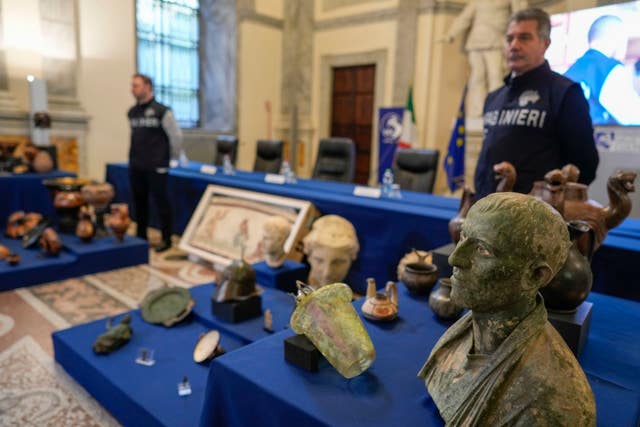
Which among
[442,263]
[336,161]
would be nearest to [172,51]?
[336,161]

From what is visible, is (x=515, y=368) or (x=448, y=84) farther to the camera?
(x=448, y=84)

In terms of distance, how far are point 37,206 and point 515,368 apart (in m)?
4.65

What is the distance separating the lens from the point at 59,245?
130 inches

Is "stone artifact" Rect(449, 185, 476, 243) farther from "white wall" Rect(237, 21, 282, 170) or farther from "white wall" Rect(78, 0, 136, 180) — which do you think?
"white wall" Rect(237, 21, 282, 170)

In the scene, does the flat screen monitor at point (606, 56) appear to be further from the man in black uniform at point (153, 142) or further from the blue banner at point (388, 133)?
the man in black uniform at point (153, 142)

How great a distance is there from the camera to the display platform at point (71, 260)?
9.91ft

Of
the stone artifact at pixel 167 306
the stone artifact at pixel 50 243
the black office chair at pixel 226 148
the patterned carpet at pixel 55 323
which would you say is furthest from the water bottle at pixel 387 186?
the black office chair at pixel 226 148

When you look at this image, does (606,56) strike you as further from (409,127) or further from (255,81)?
(255,81)

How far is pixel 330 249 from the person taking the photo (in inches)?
104

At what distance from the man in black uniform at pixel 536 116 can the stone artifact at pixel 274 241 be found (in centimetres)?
121

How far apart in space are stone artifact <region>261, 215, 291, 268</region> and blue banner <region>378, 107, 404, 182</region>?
14.4ft

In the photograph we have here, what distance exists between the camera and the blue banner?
672cm

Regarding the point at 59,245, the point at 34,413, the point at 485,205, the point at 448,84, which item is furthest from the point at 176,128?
the point at 448,84

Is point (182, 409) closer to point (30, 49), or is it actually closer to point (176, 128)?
point (176, 128)
